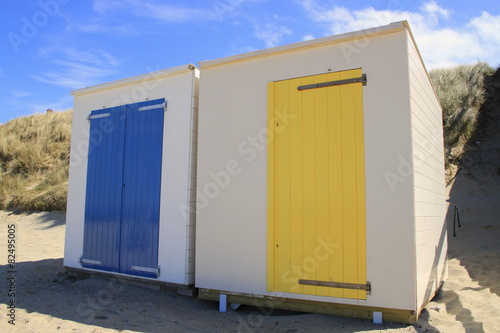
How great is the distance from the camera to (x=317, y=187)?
4.72 meters

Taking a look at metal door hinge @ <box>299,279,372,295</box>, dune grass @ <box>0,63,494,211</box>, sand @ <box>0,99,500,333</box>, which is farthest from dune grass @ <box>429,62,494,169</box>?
metal door hinge @ <box>299,279,372,295</box>

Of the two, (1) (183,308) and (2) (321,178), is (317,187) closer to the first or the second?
(2) (321,178)

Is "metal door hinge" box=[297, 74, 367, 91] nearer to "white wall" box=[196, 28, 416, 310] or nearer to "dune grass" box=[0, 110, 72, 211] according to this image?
"white wall" box=[196, 28, 416, 310]

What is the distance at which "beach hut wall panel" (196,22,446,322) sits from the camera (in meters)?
4.33

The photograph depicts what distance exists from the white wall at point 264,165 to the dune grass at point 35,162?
32.4 feet

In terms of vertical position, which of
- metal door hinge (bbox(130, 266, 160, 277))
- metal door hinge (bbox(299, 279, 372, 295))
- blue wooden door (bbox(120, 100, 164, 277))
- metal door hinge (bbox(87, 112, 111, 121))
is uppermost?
metal door hinge (bbox(87, 112, 111, 121))

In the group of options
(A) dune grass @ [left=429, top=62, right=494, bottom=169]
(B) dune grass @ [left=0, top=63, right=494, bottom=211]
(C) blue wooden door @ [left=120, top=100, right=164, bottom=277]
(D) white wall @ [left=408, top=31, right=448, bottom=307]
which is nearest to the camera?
(D) white wall @ [left=408, top=31, right=448, bottom=307]

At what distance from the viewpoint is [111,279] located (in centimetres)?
630

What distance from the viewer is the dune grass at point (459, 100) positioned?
13266 millimetres

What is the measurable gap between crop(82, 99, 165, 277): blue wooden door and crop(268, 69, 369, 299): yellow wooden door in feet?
6.44

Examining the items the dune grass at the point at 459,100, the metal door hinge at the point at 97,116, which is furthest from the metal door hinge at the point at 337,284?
the dune grass at the point at 459,100

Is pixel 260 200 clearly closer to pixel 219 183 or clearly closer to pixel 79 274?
pixel 219 183

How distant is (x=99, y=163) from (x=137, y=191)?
1052 mm

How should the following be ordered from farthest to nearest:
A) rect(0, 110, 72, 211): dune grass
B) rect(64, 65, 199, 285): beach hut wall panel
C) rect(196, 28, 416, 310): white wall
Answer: rect(0, 110, 72, 211): dune grass
rect(64, 65, 199, 285): beach hut wall panel
rect(196, 28, 416, 310): white wall
